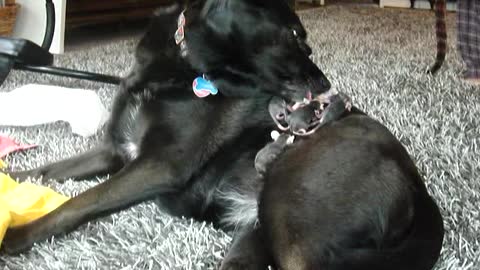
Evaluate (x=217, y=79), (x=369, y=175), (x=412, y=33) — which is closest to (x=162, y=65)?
(x=217, y=79)

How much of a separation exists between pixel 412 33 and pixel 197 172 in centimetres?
288

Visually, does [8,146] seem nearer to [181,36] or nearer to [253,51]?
[181,36]

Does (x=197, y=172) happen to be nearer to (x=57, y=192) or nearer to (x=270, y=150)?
(x=270, y=150)

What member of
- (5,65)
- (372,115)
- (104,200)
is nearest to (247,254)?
(104,200)

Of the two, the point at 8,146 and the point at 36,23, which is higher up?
the point at 8,146

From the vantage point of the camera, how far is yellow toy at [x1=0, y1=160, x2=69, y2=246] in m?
1.06

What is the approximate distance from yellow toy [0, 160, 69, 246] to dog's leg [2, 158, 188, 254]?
41 mm

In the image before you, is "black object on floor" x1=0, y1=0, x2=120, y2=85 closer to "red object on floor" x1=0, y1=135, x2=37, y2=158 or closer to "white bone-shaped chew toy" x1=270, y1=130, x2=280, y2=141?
"red object on floor" x1=0, y1=135, x2=37, y2=158

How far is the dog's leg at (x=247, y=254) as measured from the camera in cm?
99

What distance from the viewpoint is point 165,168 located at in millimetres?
1051

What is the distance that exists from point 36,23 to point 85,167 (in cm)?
147

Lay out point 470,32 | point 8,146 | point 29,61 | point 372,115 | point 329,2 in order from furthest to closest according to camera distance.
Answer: point 329,2
point 470,32
point 29,61
point 372,115
point 8,146

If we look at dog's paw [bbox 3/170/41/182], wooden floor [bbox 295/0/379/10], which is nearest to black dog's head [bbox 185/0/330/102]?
dog's paw [bbox 3/170/41/182]

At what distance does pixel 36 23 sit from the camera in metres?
2.60
